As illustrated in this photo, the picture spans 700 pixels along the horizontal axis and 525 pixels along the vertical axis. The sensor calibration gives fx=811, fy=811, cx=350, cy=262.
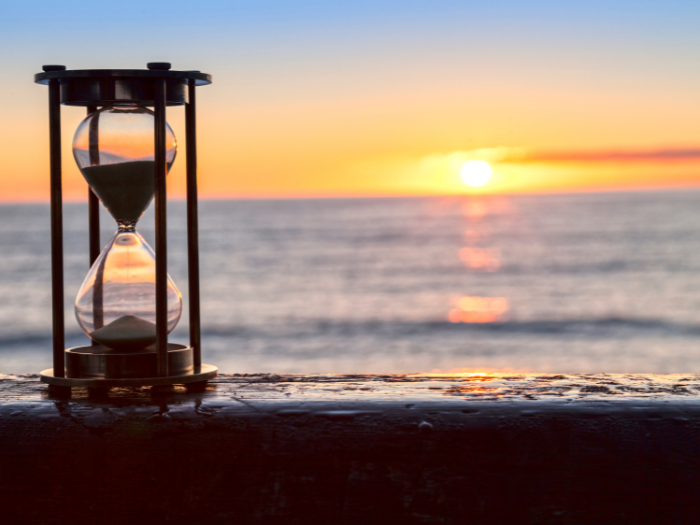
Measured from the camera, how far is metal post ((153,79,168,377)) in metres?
1.45

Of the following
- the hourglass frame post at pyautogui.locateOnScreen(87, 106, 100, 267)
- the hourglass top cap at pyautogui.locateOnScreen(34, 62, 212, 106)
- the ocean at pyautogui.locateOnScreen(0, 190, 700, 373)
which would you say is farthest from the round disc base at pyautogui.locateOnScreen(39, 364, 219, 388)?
the ocean at pyautogui.locateOnScreen(0, 190, 700, 373)

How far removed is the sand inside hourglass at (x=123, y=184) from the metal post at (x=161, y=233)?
0.39 feet

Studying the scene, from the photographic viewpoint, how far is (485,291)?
101ft

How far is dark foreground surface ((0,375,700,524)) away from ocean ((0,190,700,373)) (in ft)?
53.1

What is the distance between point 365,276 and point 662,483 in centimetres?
3387

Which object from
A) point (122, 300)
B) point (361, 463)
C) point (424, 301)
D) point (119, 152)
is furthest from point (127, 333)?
point (424, 301)

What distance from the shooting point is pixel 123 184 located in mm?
1606

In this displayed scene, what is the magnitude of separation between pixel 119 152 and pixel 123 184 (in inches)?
2.7

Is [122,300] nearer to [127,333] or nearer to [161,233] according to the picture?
[127,333]

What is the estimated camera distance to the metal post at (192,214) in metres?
1.56

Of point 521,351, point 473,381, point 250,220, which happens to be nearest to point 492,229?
point 250,220

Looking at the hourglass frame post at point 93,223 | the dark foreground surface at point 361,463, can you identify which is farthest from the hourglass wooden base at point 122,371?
the hourglass frame post at point 93,223

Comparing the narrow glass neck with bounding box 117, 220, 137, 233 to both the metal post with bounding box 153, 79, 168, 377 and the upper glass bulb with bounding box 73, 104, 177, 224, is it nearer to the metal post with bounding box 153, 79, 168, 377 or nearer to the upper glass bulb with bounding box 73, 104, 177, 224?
the upper glass bulb with bounding box 73, 104, 177, 224

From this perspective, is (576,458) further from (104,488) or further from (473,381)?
(104,488)
